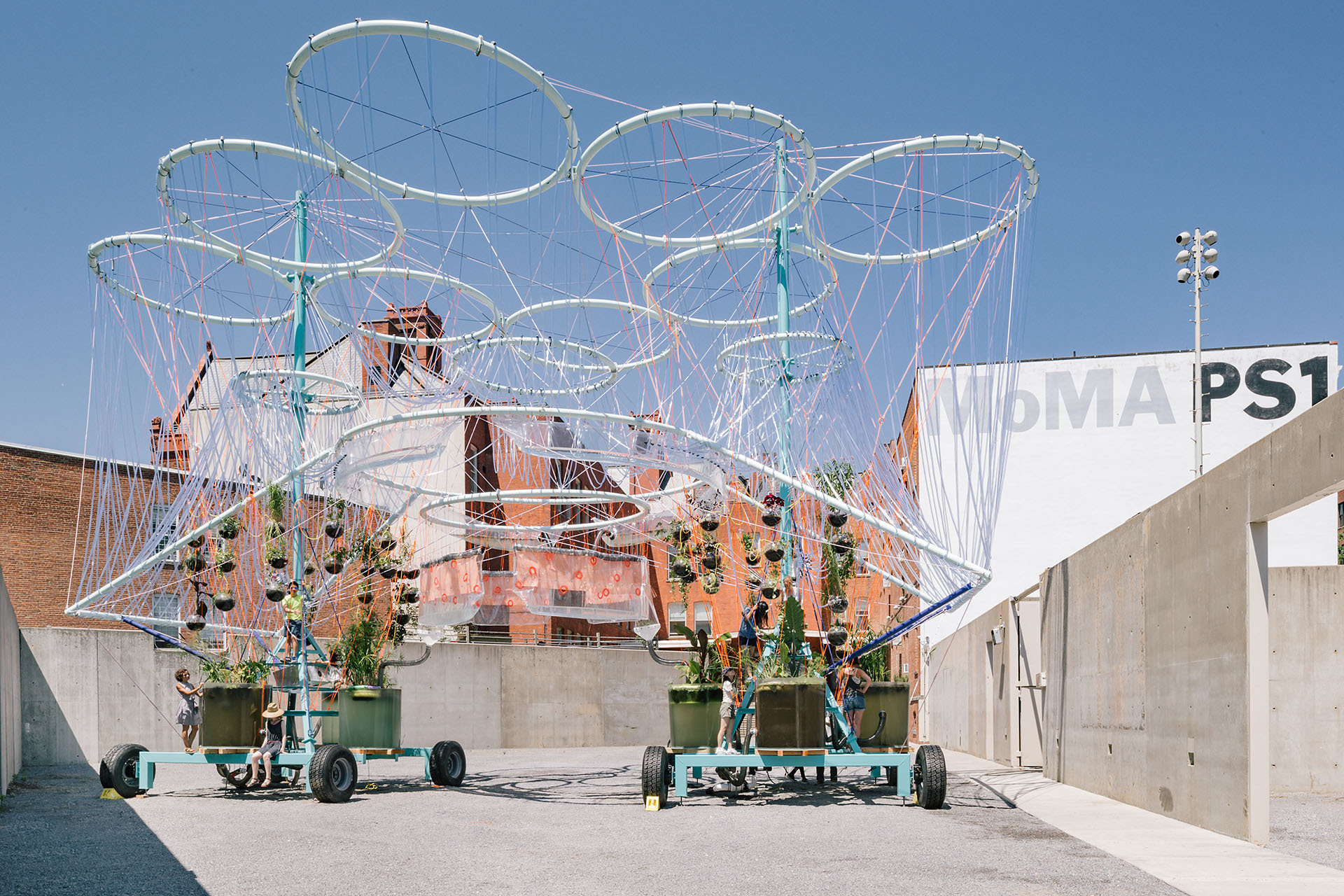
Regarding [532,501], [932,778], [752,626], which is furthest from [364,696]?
[932,778]

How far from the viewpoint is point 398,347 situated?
27.8 meters

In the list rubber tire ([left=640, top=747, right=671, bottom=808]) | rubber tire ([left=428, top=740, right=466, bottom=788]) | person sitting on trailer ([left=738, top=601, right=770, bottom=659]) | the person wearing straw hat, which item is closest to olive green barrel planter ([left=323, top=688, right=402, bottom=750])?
rubber tire ([left=428, top=740, right=466, bottom=788])

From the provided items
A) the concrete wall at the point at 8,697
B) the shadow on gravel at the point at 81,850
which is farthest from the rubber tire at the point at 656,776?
the concrete wall at the point at 8,697

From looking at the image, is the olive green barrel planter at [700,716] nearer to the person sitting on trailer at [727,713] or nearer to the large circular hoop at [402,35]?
the person sitting on trailer at [727,713]

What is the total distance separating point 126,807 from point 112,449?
18.1 feet

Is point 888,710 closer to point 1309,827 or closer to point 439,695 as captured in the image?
point 1309,827

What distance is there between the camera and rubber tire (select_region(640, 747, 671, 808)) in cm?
1420

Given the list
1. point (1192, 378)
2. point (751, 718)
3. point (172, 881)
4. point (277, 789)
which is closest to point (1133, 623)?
point (751, 718)

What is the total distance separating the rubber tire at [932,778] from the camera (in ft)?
44.8

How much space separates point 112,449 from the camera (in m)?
17.3

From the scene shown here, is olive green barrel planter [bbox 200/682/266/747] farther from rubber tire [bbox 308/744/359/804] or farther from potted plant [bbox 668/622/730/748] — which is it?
potted plant [bbox 668/622/730/748]

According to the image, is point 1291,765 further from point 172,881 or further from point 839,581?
point 172,881

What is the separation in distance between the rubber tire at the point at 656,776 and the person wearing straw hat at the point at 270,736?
531 cm

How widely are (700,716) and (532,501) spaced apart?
17.0 feet
